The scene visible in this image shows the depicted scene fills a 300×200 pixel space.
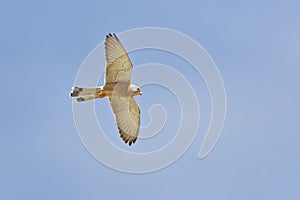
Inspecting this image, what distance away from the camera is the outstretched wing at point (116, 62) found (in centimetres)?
2369

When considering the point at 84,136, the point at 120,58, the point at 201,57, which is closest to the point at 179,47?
the point at 201,57

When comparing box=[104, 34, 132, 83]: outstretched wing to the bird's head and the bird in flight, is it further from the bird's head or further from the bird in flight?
the bird's head

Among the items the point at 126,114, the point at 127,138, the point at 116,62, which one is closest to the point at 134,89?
the point at 126,114

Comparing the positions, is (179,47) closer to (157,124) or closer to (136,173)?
(157,124)

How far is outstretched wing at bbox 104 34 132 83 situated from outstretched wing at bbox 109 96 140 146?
2.45 ft

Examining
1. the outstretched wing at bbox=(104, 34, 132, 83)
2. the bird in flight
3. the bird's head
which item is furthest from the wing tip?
the outstretched wing at bbox=(104, 34, 132, 83)

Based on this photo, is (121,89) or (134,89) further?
(134,89)

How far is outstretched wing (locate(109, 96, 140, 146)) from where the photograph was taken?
2477cm

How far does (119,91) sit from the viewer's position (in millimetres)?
24609

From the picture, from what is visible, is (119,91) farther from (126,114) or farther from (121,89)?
(126,114)

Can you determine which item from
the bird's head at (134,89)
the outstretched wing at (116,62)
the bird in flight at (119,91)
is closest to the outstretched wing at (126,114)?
the bird in flight at (119,91)

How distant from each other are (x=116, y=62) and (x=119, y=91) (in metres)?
1.00

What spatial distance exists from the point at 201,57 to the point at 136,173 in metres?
4.15

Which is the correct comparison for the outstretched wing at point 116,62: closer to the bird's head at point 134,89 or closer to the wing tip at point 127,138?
the bird's head at point 134,89
